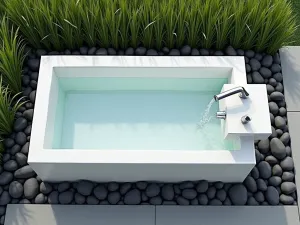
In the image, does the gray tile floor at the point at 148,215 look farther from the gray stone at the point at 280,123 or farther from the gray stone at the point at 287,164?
the gray stone at the point at 280,123

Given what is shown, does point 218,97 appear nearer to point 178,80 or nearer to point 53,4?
point 178,80

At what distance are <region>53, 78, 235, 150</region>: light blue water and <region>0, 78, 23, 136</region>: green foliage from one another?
0.35 metres

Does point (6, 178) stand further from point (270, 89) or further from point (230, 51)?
point (270, 89)

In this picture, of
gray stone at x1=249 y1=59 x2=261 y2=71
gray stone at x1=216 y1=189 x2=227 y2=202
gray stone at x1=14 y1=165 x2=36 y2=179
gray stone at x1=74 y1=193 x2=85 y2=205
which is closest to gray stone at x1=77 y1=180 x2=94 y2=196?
gray stone at x1=74 y1=193 x2=85 y2=205

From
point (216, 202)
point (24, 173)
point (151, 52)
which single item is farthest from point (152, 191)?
point (151, 52)

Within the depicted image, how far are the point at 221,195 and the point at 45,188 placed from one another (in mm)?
1256

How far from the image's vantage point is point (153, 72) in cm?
341

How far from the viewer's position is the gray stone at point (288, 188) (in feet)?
10.9

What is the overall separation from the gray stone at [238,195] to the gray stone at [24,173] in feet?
4.71

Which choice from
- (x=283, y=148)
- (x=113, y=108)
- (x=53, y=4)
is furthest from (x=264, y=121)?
(x=53, y=4)

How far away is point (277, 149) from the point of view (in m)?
3.42

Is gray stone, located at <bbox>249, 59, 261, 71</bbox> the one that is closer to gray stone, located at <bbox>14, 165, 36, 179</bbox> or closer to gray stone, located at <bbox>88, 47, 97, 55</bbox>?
gray stone, located at <bbox>88, 47, 97, 55</bbox>

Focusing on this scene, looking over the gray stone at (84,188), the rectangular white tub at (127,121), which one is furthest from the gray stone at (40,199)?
the gray stone at (84,188)

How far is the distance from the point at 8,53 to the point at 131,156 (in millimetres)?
1243
